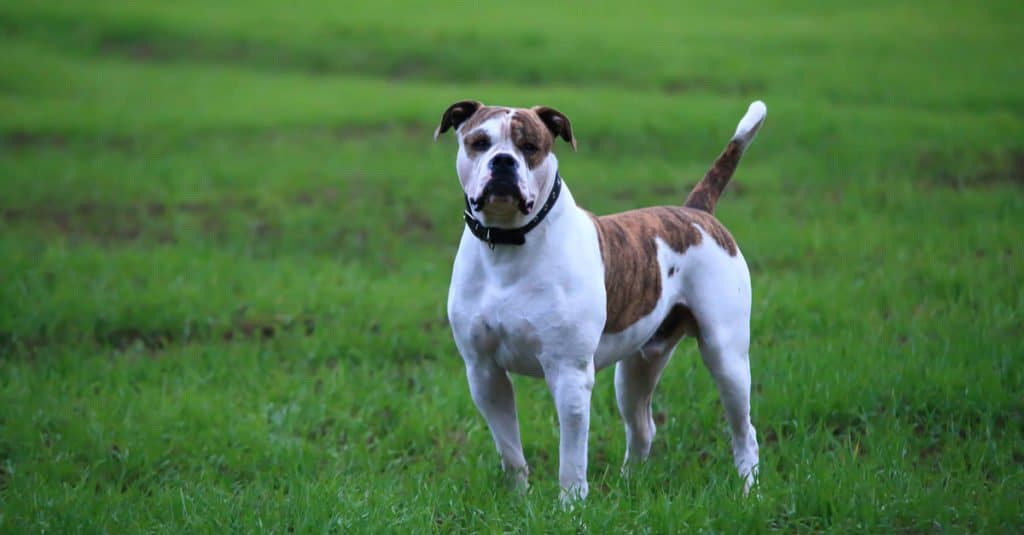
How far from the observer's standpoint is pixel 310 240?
12.1 meters

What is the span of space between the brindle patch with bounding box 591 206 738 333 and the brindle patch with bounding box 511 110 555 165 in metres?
0.60

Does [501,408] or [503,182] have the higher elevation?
[503,182]

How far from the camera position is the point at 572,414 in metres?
5.35

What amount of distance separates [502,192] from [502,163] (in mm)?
127

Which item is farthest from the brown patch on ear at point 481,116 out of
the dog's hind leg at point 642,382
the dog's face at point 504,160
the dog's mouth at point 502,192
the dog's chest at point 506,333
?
the dog's hind leg at point 642,382

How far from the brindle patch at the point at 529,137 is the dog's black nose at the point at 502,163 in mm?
133

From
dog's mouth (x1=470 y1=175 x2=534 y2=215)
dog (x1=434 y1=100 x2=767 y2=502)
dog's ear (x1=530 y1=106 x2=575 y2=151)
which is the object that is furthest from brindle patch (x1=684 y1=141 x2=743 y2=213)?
dog's mouth (x1=470 y1=175 x2=534 y2=215)

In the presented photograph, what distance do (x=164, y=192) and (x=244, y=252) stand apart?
294 centimetres

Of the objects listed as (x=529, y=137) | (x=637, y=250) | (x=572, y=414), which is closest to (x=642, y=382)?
(x=637, y=250)

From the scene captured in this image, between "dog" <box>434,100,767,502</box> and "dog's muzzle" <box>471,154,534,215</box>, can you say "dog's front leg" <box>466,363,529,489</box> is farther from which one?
"dog's muzzle" <box>471,154,534,215</box>

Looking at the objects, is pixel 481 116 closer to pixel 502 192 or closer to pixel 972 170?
pixel 502 192

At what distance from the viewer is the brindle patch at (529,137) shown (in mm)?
5109

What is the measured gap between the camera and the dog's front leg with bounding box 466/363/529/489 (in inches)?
221

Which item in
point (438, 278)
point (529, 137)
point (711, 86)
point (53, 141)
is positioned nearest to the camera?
point (529, 137)
